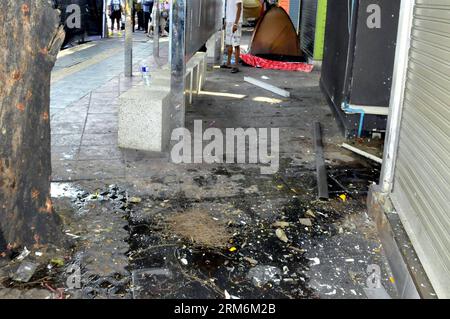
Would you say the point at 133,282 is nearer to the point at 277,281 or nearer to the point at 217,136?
the point at 277,281

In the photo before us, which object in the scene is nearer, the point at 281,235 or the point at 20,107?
the point at 20,107

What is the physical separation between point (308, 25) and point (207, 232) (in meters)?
11.8

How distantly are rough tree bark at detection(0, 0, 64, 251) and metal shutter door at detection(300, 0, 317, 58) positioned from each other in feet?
35.9

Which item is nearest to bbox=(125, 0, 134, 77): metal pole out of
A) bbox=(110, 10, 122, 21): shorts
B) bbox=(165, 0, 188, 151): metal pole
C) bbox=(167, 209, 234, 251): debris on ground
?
bbox=(165, 0, 188, 151): metal pole

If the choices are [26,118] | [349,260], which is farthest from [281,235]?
[26,118]

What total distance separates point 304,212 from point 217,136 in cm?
255

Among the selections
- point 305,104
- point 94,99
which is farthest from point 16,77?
point 305,104

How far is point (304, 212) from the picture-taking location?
4.50 m

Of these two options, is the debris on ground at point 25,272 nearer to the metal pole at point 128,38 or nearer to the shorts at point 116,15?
the metal pole at point 128,38

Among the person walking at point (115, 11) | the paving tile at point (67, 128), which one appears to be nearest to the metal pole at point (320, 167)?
the paving tile at point (67, 128)

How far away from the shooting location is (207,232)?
407 centimetres

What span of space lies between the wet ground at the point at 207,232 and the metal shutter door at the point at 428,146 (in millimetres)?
441

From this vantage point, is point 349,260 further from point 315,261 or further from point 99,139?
point 99,139
